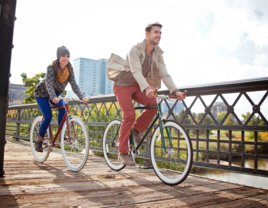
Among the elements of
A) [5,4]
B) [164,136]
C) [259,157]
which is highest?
[5,4]

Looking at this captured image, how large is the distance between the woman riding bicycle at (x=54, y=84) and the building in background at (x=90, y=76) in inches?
6991

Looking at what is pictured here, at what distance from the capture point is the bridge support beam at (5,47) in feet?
8.27

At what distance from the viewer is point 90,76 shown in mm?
184500

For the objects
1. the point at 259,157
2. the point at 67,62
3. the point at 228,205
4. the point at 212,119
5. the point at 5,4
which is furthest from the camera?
the point at 67,62

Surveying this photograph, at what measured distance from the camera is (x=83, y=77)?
18025cm

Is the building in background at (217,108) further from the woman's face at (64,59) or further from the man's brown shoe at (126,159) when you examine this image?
the woman's face at (64,59)

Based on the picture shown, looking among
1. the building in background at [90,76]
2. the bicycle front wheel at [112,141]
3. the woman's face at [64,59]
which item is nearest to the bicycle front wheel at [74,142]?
the bicycle front wheel at [112,141]

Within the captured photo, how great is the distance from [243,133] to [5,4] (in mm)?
3102

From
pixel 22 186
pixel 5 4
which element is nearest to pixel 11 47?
pixel 5 4

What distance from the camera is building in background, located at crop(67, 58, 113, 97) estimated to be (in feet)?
591

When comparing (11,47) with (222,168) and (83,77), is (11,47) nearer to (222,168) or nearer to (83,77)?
(222,168)

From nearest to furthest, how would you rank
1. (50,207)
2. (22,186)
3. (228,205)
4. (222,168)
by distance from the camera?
(50,207), (228,205), (22,186), (222,168)

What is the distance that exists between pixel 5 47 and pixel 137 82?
4.98 feet

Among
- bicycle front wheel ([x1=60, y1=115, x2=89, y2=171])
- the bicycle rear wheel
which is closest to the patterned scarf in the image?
bicycle front wheel ([x1=60, y1=115, x2=89, y2=171])
